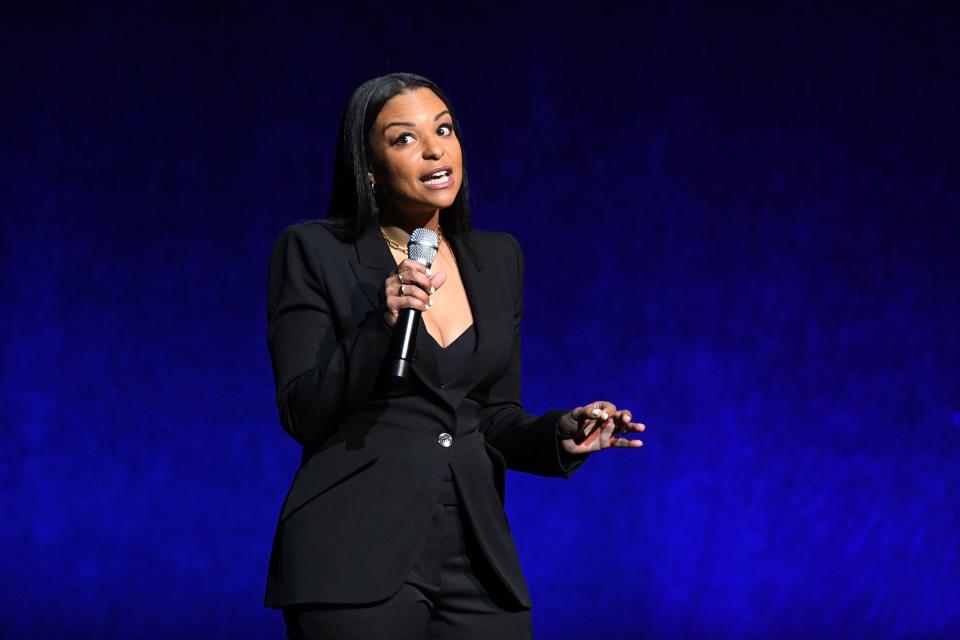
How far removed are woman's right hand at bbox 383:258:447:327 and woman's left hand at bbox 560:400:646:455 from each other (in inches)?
11.9

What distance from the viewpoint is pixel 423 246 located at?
1.50 metres

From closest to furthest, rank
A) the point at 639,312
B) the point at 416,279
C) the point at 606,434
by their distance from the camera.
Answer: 1. the point at 416,279
2. the point at 606,434
3. the point at 639,312

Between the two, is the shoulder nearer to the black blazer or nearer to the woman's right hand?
the black blazer

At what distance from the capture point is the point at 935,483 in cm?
367

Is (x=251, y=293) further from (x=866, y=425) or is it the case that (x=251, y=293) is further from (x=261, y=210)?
(x=866, y=425)

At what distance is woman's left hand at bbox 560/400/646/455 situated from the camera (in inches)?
61.1

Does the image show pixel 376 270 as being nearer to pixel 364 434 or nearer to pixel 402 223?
pixel 402 223

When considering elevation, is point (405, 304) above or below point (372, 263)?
below

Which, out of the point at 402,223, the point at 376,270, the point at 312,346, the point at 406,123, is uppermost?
the point at 406,123

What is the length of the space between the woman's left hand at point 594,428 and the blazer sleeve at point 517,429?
0.02 meters

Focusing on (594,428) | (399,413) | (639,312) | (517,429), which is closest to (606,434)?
(594,428)

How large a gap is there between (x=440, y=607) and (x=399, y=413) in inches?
9.8

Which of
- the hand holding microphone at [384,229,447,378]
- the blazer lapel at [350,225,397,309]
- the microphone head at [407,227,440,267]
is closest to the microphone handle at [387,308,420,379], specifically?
the hand holding microphone at [384,229,447,378]

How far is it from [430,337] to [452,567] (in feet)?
0.96
